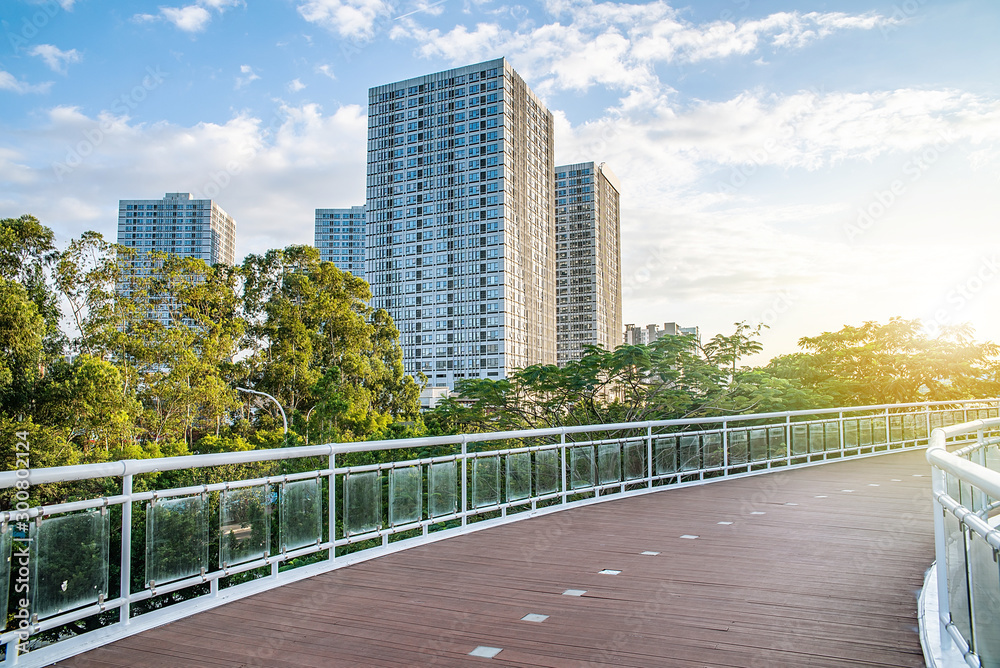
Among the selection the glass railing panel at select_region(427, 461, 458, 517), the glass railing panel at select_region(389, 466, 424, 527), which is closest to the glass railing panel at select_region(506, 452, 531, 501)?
the glass railing panel at select_region(427, 461, 458, 517)

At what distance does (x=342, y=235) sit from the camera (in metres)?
175

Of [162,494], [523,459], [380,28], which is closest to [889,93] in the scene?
[523,459]

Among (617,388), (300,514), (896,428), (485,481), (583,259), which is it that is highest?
(583,259)

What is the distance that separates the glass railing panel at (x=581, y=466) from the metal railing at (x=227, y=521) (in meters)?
0.02

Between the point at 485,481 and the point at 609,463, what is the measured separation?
2.41m

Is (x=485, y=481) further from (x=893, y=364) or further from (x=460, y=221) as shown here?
(x=460, y=221)

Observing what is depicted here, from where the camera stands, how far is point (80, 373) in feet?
83.2

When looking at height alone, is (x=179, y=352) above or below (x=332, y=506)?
above

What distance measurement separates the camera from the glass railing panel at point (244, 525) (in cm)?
424

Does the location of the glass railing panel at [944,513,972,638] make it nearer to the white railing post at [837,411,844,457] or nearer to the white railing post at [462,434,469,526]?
the white railing post at [462,434,469,526]

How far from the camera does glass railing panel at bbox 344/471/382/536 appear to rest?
5.26 metres

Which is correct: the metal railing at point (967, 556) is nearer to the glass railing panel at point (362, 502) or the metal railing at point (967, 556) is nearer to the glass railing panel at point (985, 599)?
the glass railing panel at point (985, 599)

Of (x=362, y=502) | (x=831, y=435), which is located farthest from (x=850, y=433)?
(x=362, y=502)

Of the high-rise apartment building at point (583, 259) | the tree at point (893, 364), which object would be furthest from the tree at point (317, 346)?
the high-rise apartment building at point (583, 259)
